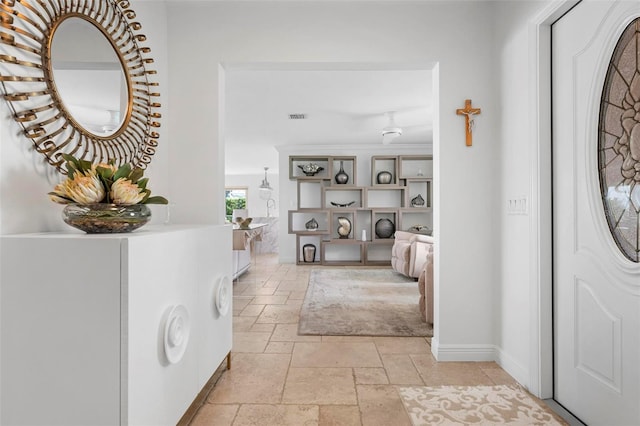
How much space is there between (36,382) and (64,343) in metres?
0.16

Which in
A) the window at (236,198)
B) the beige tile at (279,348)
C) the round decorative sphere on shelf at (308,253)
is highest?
the window at (236,198)

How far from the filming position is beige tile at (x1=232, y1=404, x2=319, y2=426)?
5.52 ft

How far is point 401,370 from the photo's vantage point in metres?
2.26

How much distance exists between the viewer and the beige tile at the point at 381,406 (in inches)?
66.8

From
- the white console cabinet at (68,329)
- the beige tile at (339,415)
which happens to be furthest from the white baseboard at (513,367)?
the white console cabinet at (68,329)

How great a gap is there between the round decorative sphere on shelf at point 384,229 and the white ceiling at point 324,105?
1.68 metres

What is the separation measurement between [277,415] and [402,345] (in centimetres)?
129

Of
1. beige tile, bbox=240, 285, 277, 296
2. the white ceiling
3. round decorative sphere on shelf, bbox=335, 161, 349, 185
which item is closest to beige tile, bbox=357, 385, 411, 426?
the white ceiling

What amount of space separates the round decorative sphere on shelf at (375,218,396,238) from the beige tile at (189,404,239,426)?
5599 mm

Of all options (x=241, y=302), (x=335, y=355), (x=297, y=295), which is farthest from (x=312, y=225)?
(x=335, y=355)

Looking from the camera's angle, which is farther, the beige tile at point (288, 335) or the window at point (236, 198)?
the window at point (236, 198)

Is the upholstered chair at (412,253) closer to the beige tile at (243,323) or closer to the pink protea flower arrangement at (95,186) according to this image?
the beige tile at (243,323)

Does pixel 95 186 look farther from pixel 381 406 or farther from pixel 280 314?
pixel 280 314

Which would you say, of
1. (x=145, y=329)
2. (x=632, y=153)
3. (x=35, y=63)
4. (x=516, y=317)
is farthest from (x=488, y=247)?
(x=35, y=63)
